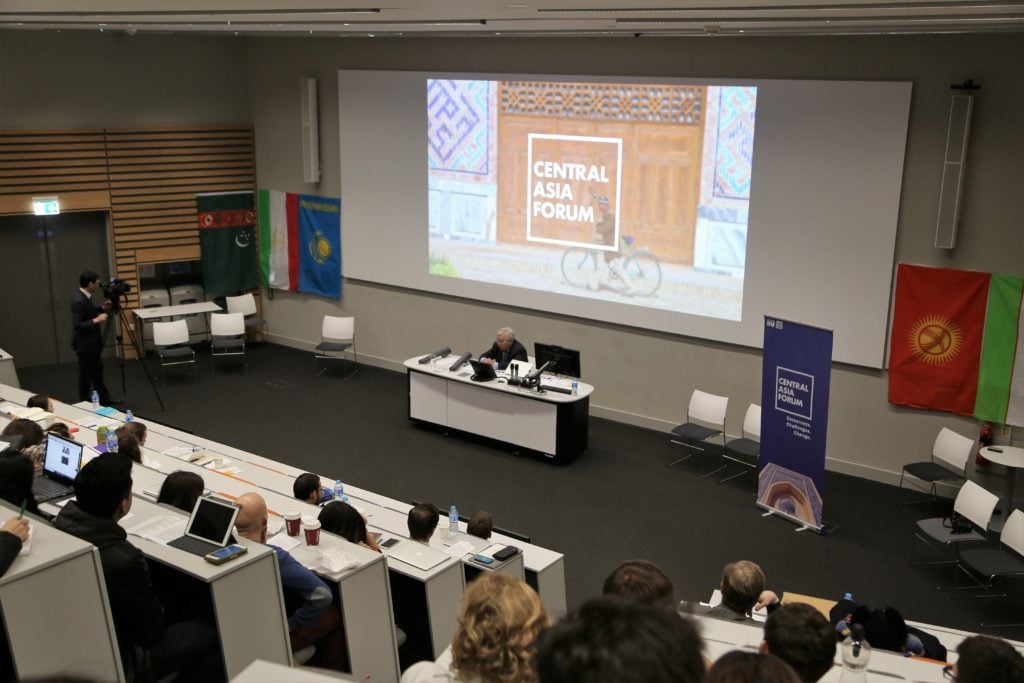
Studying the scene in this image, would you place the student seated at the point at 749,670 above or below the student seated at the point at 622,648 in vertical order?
below

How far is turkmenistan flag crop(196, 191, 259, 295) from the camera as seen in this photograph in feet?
44.3

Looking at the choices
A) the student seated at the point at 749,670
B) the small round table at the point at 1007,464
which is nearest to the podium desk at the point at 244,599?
the student seated at the point at 749,670

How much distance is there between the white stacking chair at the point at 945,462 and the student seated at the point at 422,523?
4.97m

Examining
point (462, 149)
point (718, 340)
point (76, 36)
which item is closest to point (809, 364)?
point (718, 340)

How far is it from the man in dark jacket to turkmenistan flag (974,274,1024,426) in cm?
694

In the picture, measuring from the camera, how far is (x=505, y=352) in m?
10.2

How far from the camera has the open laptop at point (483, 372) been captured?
9.82 metres

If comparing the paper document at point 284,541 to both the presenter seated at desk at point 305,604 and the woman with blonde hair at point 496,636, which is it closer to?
the presenter seated at desk at point 305,604

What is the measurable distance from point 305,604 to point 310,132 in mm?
9276

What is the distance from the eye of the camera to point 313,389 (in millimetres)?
11984

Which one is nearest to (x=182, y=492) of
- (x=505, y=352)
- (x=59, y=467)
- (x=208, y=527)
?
(x=208, y=527)

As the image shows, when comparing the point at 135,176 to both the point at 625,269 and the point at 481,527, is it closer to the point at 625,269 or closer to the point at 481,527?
the point at 625,269

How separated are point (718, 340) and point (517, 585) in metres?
7.45

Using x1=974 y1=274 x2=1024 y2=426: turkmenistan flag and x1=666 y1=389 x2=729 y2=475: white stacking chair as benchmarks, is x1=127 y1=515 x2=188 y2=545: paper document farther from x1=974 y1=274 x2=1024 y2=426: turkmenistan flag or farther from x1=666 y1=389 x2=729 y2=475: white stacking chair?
x1=974 y1=274 x2=1024 y2=426: turkmenistan flag
